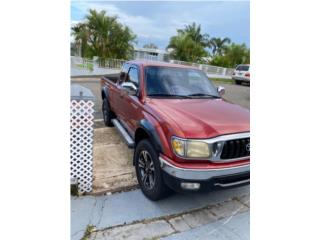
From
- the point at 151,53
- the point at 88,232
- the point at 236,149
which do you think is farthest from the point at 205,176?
the point at 151,53

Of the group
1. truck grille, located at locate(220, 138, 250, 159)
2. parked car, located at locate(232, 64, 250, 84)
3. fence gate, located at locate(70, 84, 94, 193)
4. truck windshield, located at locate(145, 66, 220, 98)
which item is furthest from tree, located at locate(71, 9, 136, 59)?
truck grille, located at locate(220, 138, 250, 159)

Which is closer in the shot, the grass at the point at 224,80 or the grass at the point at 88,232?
the grass at the point at 88,232

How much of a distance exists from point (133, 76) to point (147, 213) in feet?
6.99

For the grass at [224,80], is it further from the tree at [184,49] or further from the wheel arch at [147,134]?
the wheel arch at [147,134]

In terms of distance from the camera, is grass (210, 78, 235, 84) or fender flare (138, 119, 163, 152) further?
grass (210, 78, 235, 84)

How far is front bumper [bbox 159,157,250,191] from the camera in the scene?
2.34 meters

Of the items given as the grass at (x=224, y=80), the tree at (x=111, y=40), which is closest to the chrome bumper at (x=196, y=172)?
the tree at (x=111, y=40)

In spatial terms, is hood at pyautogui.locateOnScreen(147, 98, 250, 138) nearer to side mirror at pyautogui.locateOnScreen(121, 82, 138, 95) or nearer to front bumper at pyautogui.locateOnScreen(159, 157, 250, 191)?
front bumper at pyautogui.locateOnScreen(159, 157, 250, 191)

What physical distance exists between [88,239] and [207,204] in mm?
1399

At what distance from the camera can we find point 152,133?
106 inches

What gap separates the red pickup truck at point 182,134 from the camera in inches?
93.1

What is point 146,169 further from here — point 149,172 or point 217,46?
point 217,46

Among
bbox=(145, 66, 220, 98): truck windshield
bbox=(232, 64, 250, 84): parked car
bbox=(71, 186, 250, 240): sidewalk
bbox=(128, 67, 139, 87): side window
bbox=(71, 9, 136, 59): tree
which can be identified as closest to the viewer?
bbox=(71, 186, 250, 240): sidewalk
